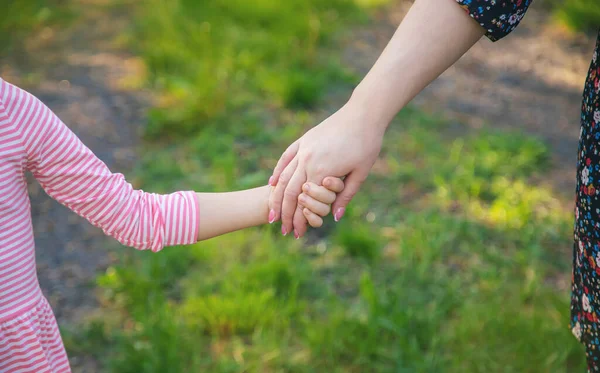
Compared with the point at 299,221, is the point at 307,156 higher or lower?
higher

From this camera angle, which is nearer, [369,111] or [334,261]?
[369,111]

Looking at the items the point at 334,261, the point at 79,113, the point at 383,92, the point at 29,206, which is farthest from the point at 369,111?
the point at 79,113

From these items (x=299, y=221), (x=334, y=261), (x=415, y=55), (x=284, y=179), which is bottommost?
(x=334, y=261)

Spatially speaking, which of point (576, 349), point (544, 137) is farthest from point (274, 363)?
point (544, 137)

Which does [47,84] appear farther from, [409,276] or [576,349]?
[576,349]

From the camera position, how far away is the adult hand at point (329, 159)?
129 cm

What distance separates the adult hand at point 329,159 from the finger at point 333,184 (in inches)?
0.4

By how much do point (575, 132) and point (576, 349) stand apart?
1672 millimetres

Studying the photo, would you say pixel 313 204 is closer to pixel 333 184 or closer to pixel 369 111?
pixel 333 184

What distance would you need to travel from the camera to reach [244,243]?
2.44 m

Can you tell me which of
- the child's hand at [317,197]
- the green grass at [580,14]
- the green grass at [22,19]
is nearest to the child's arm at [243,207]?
the child's hand at [317,197]

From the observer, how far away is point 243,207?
1.33m

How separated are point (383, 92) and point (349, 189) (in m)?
0.25

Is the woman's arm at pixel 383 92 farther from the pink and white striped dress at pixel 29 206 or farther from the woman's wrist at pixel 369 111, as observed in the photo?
the pink and white striped dress at pixel 29 206
